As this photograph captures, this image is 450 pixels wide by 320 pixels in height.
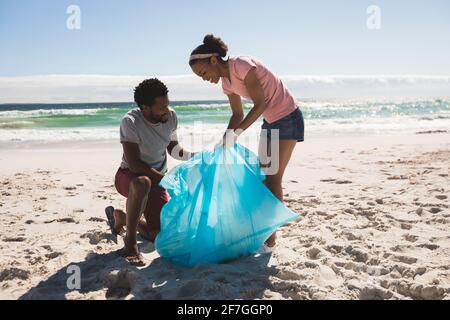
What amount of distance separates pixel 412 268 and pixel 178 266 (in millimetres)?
1330

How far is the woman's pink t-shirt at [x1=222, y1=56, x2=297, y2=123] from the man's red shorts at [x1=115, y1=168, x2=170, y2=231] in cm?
83

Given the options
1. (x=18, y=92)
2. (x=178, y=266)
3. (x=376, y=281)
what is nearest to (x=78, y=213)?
(x=178, y=266)

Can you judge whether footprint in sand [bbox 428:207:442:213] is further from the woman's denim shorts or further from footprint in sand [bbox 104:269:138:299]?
footprint in sand [bbox 104:269:138:299]

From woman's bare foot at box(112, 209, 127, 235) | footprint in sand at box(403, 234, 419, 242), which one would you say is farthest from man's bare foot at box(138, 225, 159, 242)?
footprint in sand at box(403, 234, 419, 242)

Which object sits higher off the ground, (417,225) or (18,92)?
(18,92)

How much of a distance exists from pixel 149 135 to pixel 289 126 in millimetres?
902

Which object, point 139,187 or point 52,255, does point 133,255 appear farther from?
point 52,255

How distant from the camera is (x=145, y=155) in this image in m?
2.72

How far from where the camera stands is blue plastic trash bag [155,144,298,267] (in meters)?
2.35

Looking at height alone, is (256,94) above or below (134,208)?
above

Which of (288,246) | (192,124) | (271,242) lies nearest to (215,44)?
(271,242)

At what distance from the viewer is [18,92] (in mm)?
61656

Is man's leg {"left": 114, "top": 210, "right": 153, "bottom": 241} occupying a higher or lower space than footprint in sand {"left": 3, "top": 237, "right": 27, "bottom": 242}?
higher
